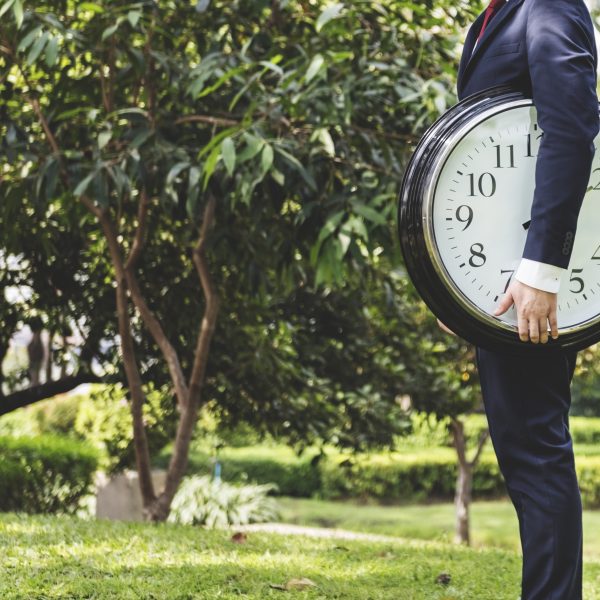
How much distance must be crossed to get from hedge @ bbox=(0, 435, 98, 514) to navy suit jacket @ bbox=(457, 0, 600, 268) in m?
6.91

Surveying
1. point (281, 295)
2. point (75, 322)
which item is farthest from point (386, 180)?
point (75, 322)

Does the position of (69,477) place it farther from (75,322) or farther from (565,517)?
(565,517)

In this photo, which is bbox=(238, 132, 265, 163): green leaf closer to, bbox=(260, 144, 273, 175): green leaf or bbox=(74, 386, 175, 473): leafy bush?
bbox=(260, 144, 273, 175): green leaf

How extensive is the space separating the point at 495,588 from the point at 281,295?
3.01m

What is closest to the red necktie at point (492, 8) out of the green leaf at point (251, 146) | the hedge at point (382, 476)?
the green leaf at point (251, 146)

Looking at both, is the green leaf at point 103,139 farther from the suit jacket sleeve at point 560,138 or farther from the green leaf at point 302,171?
the suit jacket sleeve at point 560,138

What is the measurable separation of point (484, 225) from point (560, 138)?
260mm

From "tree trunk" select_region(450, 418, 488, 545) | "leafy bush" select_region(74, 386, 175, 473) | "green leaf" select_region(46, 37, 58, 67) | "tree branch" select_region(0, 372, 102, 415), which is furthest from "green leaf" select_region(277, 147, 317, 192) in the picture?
"tree trunk" select_region(450, 418, 488, 545)

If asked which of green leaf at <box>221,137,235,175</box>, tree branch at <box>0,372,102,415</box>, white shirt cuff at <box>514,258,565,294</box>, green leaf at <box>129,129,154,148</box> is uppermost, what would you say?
green leaf at <box>129,129,154,148</box>

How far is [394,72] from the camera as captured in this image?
4.35 m

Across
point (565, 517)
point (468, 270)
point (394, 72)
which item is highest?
point (394, 72)

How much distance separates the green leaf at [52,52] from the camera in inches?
137

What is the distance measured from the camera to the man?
186 cm

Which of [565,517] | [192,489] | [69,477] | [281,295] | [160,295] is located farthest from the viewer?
[192,489]
